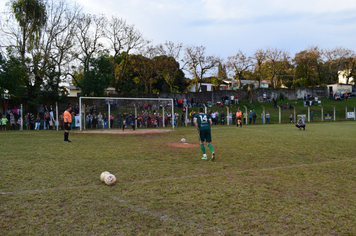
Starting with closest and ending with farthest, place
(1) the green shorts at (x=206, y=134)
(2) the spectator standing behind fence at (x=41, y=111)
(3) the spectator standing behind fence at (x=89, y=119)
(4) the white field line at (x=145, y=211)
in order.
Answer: (4) the white field line at (x=145, y=211)
(1) the green shorts at (x=206, y=134)
(3) the spectator standing behind fence at (x=89, y=119)
(2) the spectator standing behind fence at (x=41, y=111)

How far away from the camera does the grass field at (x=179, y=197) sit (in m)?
3.76

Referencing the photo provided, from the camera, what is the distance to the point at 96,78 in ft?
105

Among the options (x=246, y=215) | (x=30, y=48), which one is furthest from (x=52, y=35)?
(x=246, y=215)

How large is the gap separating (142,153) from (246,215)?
256 inches

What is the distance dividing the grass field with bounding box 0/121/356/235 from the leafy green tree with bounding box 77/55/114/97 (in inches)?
943

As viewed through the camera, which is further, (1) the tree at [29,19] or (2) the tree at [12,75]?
(1) the tree at [29,19]

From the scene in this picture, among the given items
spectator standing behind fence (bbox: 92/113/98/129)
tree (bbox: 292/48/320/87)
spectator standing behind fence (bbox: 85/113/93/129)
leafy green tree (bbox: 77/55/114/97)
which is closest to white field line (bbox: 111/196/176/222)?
spectator standing behind fence (bbox: 85/113/93/129)

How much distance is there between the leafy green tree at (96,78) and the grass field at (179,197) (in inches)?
943

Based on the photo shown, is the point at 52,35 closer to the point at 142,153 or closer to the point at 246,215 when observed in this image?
the point at 142,153

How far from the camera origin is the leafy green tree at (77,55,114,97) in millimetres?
31641

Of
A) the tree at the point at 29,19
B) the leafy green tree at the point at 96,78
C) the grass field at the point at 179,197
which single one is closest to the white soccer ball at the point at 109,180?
the grass field at the point at 179,197

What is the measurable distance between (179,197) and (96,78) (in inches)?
1160

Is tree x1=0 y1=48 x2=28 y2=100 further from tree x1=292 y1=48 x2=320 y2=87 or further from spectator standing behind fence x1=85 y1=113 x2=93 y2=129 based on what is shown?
tree x1=292 y1=48 x2=320 y2=87

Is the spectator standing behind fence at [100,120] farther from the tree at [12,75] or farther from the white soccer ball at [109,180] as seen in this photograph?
the white soccer ball at [109,180]
